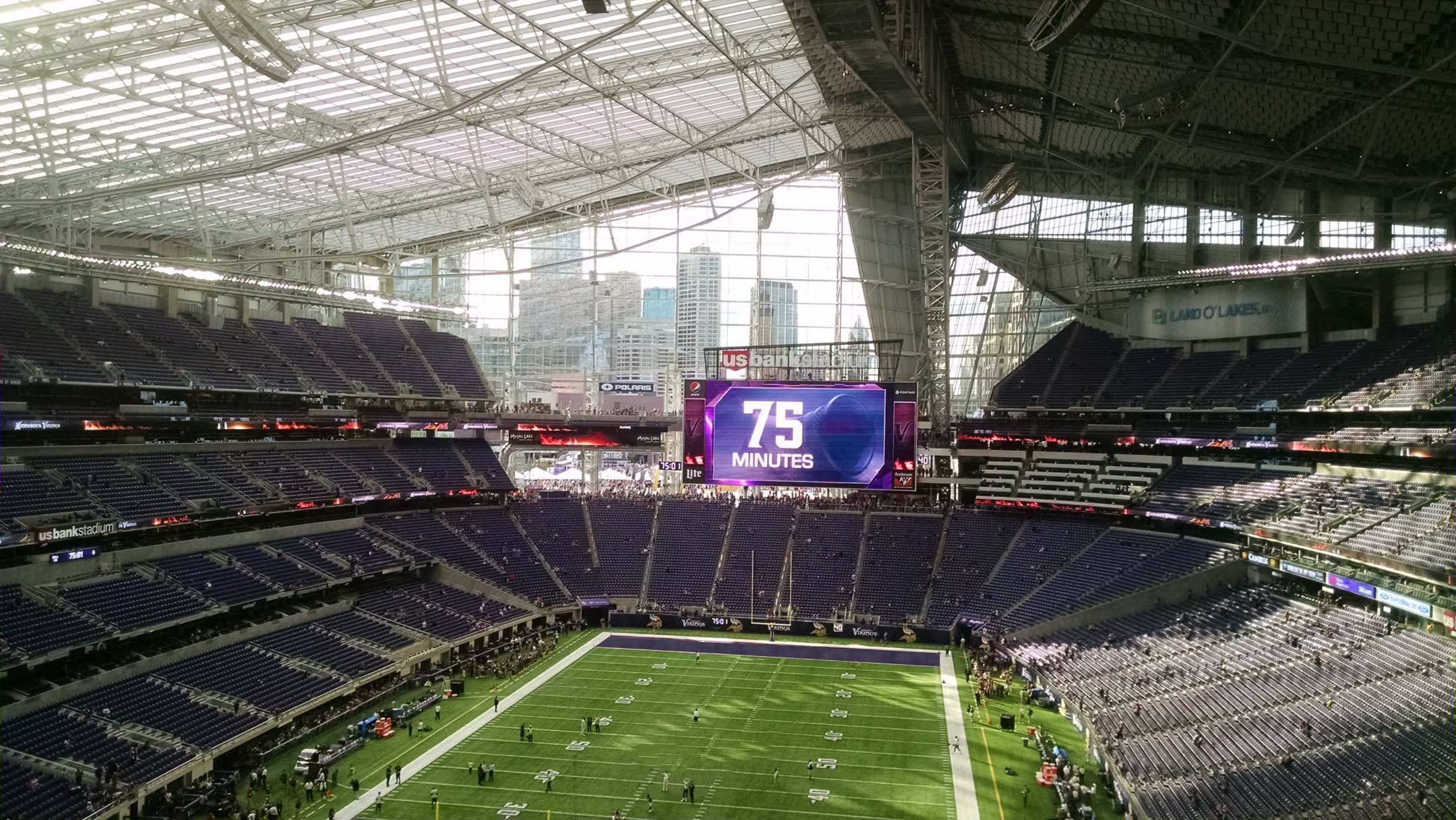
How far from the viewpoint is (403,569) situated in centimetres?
4175

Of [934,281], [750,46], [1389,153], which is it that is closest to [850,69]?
[750,46]

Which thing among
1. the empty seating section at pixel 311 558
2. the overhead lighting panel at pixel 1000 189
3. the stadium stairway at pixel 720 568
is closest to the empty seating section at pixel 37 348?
the empty seating section at pixel 311 558

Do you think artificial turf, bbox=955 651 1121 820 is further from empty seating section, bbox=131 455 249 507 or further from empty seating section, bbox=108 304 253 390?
empty seating section, bbox=108 304 253 390

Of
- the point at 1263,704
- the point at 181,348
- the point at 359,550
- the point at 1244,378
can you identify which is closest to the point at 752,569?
the point at 359,550

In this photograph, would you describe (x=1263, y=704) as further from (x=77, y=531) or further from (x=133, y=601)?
(x=77, y=531)

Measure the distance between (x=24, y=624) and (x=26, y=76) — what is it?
1456cm

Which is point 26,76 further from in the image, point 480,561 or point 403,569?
point 480,561

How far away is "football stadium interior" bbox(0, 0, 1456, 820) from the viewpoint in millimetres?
24703

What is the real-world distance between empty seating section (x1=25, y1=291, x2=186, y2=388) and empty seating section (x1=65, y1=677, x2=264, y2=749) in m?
13.0

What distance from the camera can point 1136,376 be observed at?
46812 mm

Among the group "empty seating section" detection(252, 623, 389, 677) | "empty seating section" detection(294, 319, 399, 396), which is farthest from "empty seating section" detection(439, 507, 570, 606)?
"empty seating section" detection(252, 623, 389, 677)

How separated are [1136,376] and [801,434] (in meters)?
17.3

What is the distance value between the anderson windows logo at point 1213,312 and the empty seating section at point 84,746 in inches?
1671

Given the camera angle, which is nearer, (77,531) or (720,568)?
(77,531)
